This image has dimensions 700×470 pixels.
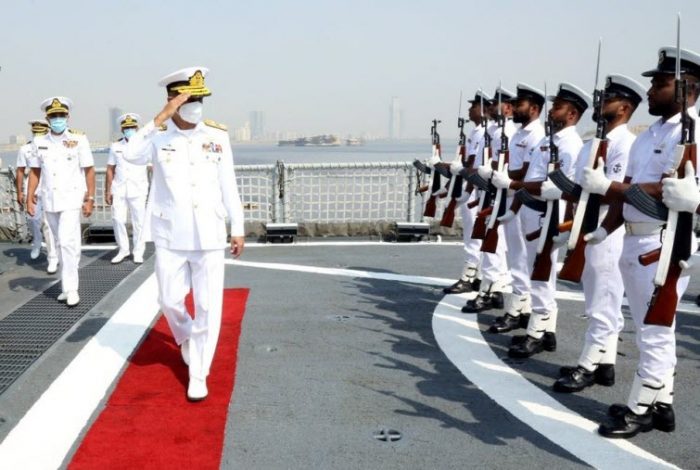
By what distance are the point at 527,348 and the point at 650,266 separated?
1421 mm

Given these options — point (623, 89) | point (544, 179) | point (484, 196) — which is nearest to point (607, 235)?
point (623, 89)

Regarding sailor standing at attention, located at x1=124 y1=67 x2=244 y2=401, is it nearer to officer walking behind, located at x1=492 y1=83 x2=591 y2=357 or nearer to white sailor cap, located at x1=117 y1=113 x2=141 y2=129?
officer walking behind, located at x1=492 y1=83 x2=591 y2=357

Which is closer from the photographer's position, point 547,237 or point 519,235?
point 547,237

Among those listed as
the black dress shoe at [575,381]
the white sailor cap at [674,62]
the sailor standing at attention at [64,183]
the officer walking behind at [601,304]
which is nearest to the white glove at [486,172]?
the officer walking behind at [601,304]

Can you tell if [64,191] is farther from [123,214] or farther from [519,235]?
[519,235]

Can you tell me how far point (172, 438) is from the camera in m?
3.16

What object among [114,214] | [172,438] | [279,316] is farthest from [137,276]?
[172,438]

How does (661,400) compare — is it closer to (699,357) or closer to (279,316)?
(699,357)

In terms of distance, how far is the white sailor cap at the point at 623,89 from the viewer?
11.7 feet

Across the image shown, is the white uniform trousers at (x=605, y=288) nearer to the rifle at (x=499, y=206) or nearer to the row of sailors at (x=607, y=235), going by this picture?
the row of sailors at (x=607, y=235)

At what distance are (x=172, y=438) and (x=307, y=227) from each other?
7149 mm

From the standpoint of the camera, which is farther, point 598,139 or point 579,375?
point 579,375

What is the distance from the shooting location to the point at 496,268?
573 cm

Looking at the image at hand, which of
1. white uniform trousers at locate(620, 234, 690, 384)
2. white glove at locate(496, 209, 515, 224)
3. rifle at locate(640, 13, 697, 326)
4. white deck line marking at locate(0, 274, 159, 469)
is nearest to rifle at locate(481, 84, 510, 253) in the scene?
white glove at locate(496, 209, 515, 224)
